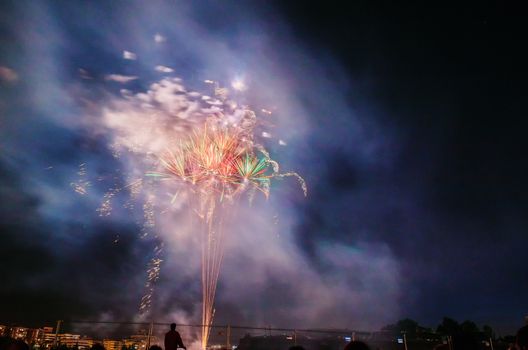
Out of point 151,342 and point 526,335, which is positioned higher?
point 526,335

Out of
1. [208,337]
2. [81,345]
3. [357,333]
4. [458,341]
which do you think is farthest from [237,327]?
[458,341]

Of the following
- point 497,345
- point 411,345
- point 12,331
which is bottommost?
Result: point 411,345

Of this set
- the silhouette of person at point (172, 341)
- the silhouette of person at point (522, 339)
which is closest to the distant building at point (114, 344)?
the silhouette of person at point (172, 341)

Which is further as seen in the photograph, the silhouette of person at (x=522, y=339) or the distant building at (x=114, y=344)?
the distant building at (x=114, y=344)

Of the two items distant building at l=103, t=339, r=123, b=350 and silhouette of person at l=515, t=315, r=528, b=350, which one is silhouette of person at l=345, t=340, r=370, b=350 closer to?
silhouette of person at l=515, t=315, r=528, b=350

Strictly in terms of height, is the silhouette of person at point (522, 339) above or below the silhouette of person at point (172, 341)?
above

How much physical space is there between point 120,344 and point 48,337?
3391 mm

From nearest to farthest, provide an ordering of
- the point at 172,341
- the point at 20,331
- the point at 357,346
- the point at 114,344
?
1. the point at 357,346
2. the point at 172,341
3. the point at 20,331
4. the point at 114,344

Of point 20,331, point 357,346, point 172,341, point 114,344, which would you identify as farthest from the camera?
point 114,344

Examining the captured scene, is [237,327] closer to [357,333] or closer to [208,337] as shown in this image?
[208,337]

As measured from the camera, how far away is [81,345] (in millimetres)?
14438

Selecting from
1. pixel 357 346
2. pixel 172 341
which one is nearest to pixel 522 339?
pixel 357 346

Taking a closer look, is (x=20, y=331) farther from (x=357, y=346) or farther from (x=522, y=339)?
(x=522, y=339)

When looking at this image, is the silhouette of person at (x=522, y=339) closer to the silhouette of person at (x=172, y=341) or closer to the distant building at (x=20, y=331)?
the silhouette of person at (x=172, y=341)
